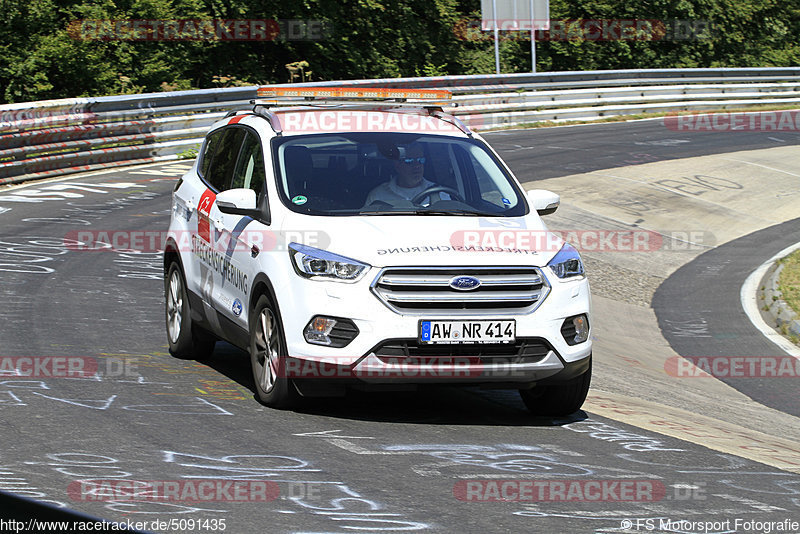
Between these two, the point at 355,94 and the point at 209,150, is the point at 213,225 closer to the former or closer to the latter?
the point at 209,150

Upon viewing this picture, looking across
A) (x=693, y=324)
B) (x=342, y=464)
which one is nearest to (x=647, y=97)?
(x=693, y=324)

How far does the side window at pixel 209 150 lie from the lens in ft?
31.0

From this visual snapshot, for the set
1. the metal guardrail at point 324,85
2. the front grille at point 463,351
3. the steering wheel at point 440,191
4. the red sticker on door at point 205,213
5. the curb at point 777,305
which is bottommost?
the curb at point 777,305

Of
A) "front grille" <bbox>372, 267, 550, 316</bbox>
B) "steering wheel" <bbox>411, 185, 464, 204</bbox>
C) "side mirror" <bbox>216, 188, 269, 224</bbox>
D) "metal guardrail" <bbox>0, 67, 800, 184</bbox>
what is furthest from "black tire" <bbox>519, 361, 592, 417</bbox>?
"metal guardrail" <bbox>0, 67, 800, 184</bbox>

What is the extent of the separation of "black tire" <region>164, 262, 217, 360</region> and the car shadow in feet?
1.32

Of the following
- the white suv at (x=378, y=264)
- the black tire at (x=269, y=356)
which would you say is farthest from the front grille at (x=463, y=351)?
the black tire at (x=269, y=356)

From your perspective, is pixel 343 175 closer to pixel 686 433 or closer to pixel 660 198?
pixel 686 433

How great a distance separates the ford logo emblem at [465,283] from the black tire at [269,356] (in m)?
1.10

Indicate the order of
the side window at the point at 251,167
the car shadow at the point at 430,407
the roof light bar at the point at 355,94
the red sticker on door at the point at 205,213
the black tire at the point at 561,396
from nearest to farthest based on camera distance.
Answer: the car shadow at the point at 430,407 < the black tire at the point at 561,396 < the side window at the point at 251,167 < the red sticker on door at the point at 205,213 < the roof light bar at the point at 355,94

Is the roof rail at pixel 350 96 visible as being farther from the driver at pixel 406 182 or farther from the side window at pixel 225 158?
the driver at pixel 406 182

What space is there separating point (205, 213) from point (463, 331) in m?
2.75

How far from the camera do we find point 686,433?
768cm

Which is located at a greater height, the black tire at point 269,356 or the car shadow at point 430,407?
the black tire at point 269,356

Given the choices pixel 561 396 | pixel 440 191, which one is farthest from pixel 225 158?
pixel 561 396
